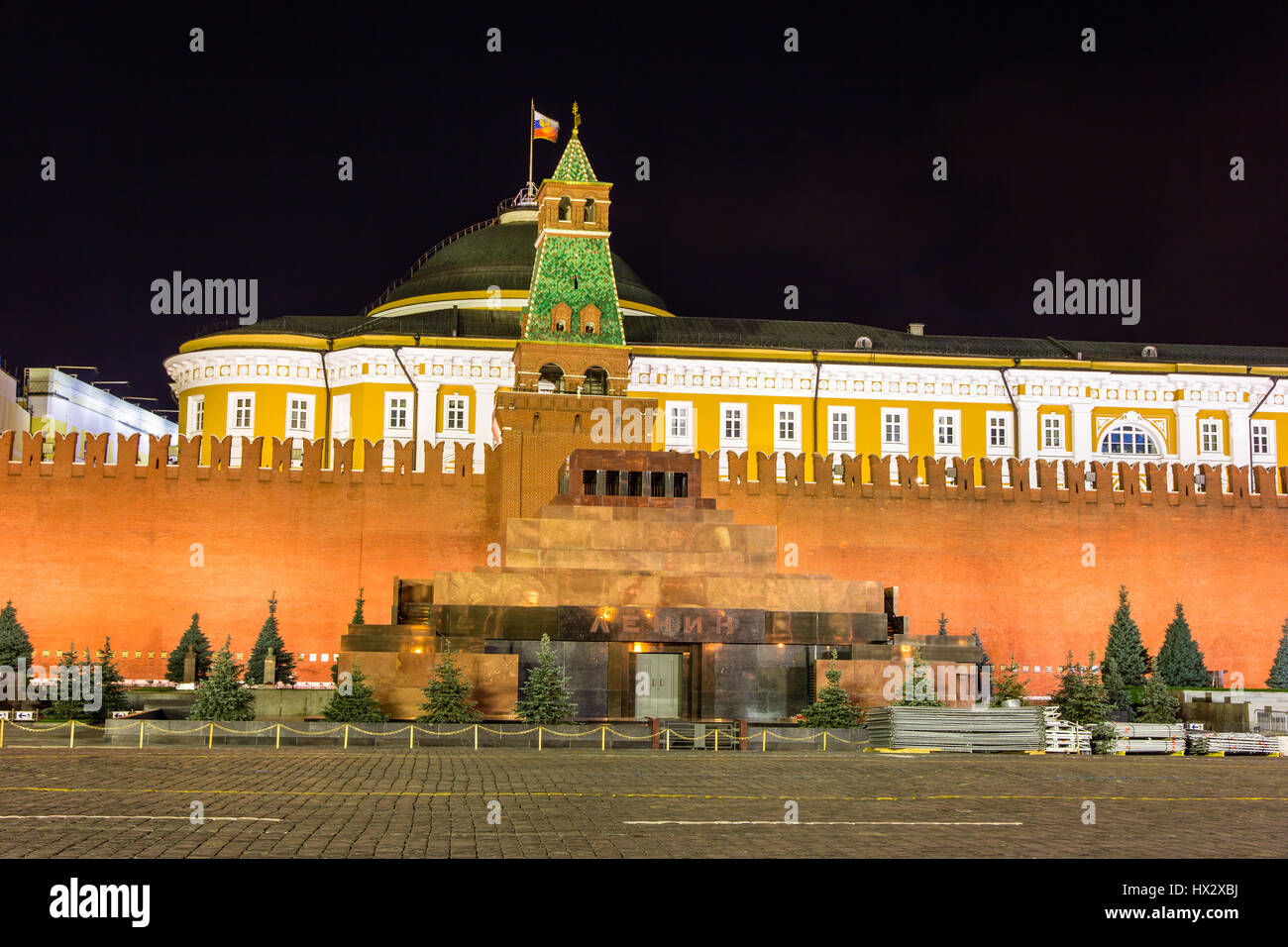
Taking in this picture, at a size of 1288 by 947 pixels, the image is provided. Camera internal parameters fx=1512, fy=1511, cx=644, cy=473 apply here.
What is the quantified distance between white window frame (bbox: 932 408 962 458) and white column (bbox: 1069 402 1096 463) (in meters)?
3.45

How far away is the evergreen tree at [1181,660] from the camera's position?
1314 inches

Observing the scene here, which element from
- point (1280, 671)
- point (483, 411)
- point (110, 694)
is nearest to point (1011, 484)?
point (1280, 671)

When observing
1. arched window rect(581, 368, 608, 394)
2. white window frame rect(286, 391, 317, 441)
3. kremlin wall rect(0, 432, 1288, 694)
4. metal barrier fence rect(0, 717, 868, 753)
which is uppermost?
white window frame rect(286, 391, 317, 441)

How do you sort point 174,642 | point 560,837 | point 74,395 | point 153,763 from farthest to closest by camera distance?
point 74,395 → point 174,642 → point 153,763 → point 560,837

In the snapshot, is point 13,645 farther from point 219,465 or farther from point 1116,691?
point 1116,691

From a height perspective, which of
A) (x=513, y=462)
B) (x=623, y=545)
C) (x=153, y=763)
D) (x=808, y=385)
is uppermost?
(x=808, y=385)

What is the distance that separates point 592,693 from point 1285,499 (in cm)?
2049

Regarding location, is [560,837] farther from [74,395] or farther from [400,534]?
[74,395]

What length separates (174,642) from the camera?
108 feet

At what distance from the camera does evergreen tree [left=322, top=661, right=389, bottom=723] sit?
958 inches

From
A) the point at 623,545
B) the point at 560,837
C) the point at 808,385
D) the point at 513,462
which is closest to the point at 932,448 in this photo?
the point at 808,385

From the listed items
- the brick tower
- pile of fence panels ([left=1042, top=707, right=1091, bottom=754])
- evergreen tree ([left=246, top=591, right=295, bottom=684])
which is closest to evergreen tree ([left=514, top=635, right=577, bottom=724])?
pile of fence panels ([left=1042, top=707, right=1091, bottom=754])

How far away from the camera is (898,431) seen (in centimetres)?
4566

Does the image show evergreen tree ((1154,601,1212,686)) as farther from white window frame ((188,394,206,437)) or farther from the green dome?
white window frame ((188,394,206,437))
